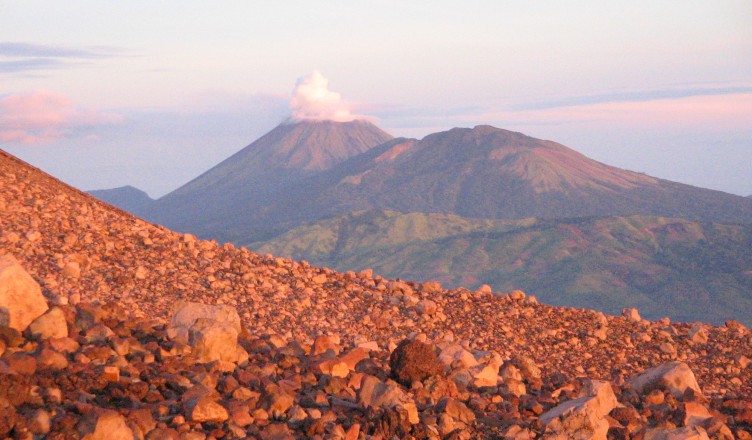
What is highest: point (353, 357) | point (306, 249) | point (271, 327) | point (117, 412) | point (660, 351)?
point (117, 412)

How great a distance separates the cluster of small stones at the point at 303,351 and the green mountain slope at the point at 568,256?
11570cm

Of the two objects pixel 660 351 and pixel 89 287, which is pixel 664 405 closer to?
pixel 660 351

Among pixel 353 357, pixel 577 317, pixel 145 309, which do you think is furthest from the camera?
pixel 577 317

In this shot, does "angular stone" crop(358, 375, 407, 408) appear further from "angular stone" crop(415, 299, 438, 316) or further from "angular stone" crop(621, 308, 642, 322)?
"angular stone" crop(621, 308, 642, 322)

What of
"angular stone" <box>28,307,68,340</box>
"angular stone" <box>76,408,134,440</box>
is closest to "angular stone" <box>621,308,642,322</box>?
"angular stone" <box>28,307,68,340</box>

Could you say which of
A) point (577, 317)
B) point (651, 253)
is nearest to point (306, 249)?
point (651, 253)

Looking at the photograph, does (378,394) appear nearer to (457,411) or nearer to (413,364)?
(457,411)

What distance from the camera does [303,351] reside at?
7.05m

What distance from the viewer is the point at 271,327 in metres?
9.30

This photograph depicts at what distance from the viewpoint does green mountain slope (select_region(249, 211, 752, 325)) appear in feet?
435

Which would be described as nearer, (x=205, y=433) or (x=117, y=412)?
(x=117, y=412)

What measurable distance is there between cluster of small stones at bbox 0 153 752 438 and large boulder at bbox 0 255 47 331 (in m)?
0.13

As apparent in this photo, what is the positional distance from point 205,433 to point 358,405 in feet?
3.94

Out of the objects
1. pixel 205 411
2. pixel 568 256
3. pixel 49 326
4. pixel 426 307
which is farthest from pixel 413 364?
pixel 568 256
